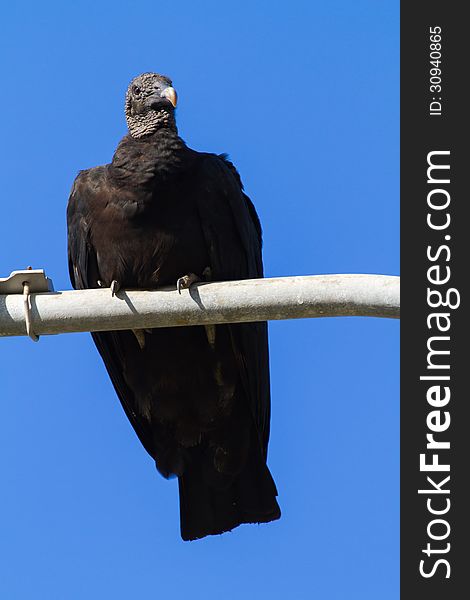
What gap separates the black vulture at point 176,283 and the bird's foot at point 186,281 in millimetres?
38

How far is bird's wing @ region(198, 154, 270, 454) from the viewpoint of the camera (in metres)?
5.32

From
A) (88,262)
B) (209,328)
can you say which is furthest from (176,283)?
(88,262)

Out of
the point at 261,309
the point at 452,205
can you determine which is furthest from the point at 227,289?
the point at 452,205

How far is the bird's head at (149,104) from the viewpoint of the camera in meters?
5.66

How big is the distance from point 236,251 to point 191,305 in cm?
126

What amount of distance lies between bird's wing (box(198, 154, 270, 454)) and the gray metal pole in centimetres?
105

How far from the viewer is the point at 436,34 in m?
4.63

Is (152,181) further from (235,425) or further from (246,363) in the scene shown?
(235,425)

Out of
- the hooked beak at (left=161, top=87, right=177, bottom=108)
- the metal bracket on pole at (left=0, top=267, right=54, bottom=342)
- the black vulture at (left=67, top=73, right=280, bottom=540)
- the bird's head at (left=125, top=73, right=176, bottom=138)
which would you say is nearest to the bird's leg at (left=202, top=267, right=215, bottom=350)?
the black vulture at (left=67, top=73, right=280, bottom=540)

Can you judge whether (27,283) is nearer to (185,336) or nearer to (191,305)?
(191,305)

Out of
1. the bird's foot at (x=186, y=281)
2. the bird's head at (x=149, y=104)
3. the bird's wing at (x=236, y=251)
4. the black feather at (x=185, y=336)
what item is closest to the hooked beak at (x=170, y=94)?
the bird's head at (x=149, y=104)

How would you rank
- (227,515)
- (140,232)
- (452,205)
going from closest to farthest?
(452,205) → (140,232) → (227,515)

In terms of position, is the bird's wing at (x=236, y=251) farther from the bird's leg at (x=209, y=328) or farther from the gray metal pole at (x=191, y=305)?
the gray metal pole at (x=191, y=305)

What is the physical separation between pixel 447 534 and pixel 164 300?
→ 4.18 feet
